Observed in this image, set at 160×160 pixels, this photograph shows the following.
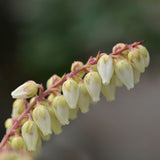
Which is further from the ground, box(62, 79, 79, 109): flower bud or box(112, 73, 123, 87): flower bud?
box(62, 79, 79, 109): flower bud

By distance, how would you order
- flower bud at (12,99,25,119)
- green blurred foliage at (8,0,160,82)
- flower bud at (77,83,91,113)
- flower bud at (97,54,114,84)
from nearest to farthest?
flower bud at (97,54,114,84) → flower bud at (77,83,91,113) → flower bud at (12,99,25,119) → green blurred foliage at (8,0,160,82)

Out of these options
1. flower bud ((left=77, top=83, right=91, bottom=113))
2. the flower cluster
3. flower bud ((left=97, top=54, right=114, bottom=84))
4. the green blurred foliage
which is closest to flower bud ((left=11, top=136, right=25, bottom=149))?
the flower cluster

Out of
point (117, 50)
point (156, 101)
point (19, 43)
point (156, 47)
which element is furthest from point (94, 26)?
point (156, 101)

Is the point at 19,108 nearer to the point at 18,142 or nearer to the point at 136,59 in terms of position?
the point at 18,142

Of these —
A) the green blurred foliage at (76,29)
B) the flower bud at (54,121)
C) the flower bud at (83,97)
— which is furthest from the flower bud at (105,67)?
the green blurred foliage at (76,29)

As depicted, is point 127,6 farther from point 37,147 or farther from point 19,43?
point 37,147

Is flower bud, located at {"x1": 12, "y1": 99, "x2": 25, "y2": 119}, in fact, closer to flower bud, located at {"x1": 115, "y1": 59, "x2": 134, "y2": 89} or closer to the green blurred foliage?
flower bud, located at {"x1": 115, "y1": 59, "x2": 134, "y2": 89}

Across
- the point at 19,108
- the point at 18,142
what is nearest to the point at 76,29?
the point at 19,108

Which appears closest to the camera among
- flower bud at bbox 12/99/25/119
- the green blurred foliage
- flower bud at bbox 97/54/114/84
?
flower bud at bbox 97/54/114/84
